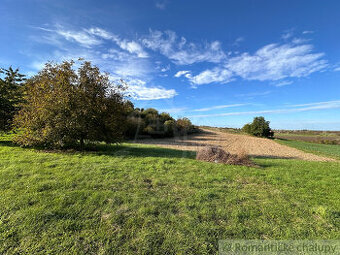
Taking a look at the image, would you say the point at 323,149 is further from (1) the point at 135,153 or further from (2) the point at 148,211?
(2) the point at 148,211

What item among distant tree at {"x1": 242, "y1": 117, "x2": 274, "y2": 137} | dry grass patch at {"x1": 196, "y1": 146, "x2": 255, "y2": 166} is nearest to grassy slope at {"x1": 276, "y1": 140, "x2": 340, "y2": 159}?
dry grass patch at {"x1": 196, "y1": 146, "x2": 255, "y2": 166}

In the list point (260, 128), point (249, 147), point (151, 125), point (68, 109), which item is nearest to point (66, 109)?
point (68, 109)

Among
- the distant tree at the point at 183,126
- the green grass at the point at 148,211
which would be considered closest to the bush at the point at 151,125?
the distant tree at the point at 183,126

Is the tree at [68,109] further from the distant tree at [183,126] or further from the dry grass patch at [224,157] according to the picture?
the distant tree at [183,126]

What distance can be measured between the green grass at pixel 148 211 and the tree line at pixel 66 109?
350 cm

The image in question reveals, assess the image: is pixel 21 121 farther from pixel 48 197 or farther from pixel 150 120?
pixel 150 120

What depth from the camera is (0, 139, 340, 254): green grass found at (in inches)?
82.0

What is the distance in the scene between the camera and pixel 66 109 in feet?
25.6

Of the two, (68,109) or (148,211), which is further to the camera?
(68,109)

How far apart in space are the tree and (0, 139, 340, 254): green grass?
344 cm

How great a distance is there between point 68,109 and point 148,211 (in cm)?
740

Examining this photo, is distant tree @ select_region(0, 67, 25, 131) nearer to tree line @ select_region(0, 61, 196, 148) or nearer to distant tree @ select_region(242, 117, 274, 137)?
tree line @ select_region(0, 61, 196, 148)

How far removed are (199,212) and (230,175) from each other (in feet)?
9.48

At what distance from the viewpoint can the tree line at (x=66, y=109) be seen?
303 inches
